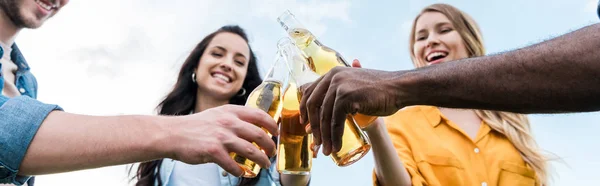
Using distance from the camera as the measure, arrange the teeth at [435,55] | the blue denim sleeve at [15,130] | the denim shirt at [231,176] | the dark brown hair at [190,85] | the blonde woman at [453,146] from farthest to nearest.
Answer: the dark brown hair at [190,85] < the teeth at [435,55] < the denim shirt at [231,176] < the blonde woman at [453,146] < the blue denim sleeve at [15,130]

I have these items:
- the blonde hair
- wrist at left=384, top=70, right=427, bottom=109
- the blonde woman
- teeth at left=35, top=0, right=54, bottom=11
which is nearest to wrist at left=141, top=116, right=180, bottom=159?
wrist at left=384, top=70, right=427, bottom=109

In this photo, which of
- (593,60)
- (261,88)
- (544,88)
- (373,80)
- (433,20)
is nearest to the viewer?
(593,60)

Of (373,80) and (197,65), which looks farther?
(197,65)

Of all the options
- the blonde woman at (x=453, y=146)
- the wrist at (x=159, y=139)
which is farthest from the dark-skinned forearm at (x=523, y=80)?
the wrist at (x=159, y=139)

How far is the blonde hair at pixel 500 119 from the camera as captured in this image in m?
2.71

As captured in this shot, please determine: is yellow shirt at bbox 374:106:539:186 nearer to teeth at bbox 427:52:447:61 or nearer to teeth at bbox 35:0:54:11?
teeth at bbox 427:52:447:61

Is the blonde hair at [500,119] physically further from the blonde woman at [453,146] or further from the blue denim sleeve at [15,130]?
the blue denim sleeve at [15,130]

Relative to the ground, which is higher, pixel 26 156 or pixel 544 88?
pixel 544 88

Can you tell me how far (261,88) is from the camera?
2.05m

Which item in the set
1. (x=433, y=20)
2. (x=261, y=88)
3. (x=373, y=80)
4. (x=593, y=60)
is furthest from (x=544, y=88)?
(x=433, y=20)

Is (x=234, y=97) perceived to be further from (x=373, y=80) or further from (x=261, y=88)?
(x=373, y=80)

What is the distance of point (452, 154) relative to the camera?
8.57ft

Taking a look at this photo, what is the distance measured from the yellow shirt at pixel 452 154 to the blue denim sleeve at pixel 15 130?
5.18 feet

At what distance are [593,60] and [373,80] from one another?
657mm
